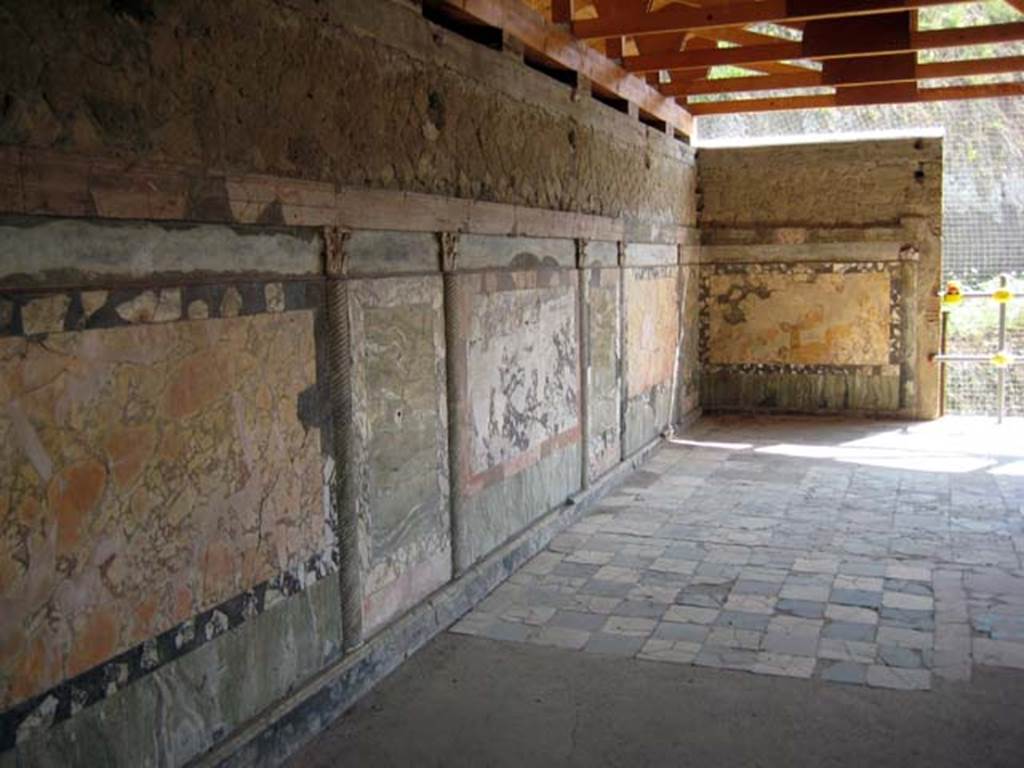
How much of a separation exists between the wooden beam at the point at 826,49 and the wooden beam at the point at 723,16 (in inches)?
39.2

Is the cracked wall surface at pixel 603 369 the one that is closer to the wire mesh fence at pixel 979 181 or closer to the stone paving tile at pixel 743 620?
the stone paving tile at pixel 743 620

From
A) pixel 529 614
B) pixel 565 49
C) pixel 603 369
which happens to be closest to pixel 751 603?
pixel 529 614

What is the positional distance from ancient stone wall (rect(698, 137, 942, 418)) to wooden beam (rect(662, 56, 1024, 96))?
79.3 inches

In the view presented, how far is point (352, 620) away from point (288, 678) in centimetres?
48

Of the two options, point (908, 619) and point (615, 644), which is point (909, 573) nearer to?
point (908, 619)

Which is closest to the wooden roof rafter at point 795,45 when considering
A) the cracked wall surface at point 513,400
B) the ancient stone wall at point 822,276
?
the ancient stone wall at point 822,276

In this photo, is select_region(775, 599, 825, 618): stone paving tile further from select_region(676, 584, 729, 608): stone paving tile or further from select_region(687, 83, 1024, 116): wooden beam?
select_region(687, 83, 1024, 116): wooden beam

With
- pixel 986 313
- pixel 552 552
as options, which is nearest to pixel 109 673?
pixel 552 552

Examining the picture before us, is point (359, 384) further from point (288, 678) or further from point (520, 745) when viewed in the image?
point (520, 745)

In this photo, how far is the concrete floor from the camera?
3.97 m

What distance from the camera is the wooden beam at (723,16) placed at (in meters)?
6.57

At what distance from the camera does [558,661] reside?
480cm

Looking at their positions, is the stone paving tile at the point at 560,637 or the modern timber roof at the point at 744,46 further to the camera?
the modern timber roof at the point at 744,46

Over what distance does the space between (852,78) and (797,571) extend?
499 cm
